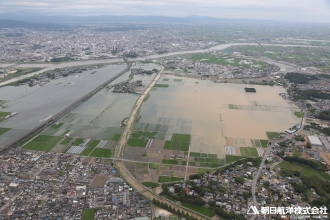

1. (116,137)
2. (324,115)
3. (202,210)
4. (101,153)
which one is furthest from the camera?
(324,115)

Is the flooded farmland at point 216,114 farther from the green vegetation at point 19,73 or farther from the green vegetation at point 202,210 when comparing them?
the green vegetation at point 19,73

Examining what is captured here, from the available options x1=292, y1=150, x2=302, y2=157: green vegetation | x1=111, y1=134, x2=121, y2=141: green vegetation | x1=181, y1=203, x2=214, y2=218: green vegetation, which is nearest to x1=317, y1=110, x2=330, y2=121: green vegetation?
x1=292, y1=150, x2=302, y2=157: green vegetation

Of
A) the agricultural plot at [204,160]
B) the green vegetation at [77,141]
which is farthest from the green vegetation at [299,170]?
the green vegetation at [77,141]

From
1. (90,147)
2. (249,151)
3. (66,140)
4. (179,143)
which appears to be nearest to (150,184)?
(179,143)

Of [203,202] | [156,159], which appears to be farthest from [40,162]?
[203,202]

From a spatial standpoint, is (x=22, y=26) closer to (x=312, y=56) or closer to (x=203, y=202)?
(x=312, y=56)

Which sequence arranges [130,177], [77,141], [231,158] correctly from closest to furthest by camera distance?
[130,177], [231,158], [77,141]
